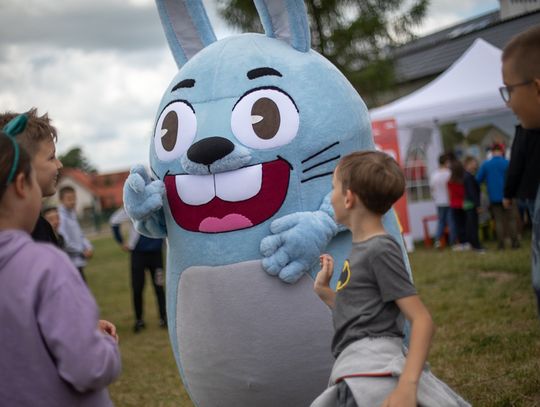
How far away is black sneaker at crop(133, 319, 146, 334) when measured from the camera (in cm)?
824

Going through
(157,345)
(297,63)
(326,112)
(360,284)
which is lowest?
(157,345)

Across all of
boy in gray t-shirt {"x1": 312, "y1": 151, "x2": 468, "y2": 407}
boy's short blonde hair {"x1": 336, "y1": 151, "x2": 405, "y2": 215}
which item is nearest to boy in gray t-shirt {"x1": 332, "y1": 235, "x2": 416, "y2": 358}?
boy in gray t-shirt {"x1": 312, "y1": 151, "x2": 468, "y2": 407}

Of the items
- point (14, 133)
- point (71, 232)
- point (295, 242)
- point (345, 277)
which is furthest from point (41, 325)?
point (71, 232)

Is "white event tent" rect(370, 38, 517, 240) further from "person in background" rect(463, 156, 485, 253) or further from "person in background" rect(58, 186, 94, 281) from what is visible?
"person in background" rect(58, 186, 94, 281)

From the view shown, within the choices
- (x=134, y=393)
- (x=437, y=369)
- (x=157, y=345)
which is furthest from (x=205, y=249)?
(x=157, y=345)

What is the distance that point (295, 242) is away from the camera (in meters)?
2.99

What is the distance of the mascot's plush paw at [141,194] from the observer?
3.21 metres

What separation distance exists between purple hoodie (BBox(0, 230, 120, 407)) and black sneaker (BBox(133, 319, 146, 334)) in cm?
642

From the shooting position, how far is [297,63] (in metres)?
3.30

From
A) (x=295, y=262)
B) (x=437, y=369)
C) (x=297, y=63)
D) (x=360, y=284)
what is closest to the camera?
(x=360, y=284)

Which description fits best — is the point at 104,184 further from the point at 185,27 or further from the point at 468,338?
the point at 185,27

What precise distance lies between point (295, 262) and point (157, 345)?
4.69 metres

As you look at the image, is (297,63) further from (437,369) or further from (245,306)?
(437,369)

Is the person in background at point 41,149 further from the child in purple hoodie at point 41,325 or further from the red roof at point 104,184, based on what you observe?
the red roof at point 104,184
